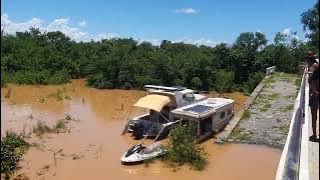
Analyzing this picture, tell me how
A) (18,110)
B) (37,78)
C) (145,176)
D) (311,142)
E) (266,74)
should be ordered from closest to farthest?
(311,142) < (145,176) < (18,110) < (266,74) < (37,78)

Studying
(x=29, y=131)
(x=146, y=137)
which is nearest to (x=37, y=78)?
(x=29, y=131)

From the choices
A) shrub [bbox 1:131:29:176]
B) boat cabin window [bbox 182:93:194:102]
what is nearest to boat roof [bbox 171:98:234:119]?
boat cabin window [bbox 182:93:194:102]

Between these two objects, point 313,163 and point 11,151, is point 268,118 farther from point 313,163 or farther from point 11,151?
point 313,163

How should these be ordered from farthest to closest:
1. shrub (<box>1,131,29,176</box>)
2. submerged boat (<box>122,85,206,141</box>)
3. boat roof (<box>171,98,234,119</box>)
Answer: submerged boat (<box>122,85,206,141</box>) → boat roof (<box>171,98,234,119</box>) → shrub (<box>1,131,29,176</box>)

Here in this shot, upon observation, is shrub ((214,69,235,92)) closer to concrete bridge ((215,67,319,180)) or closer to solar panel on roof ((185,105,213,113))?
concrete bridge ((215,67,319,180))

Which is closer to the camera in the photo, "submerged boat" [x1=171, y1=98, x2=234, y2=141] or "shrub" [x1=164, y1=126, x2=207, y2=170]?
"shrub" [x1=164, y1=126, x2=207, y2=170]

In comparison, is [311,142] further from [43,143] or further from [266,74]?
[266,74]

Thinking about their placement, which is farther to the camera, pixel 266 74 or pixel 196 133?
pixel 266 74

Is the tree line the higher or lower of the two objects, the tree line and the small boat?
the higher
